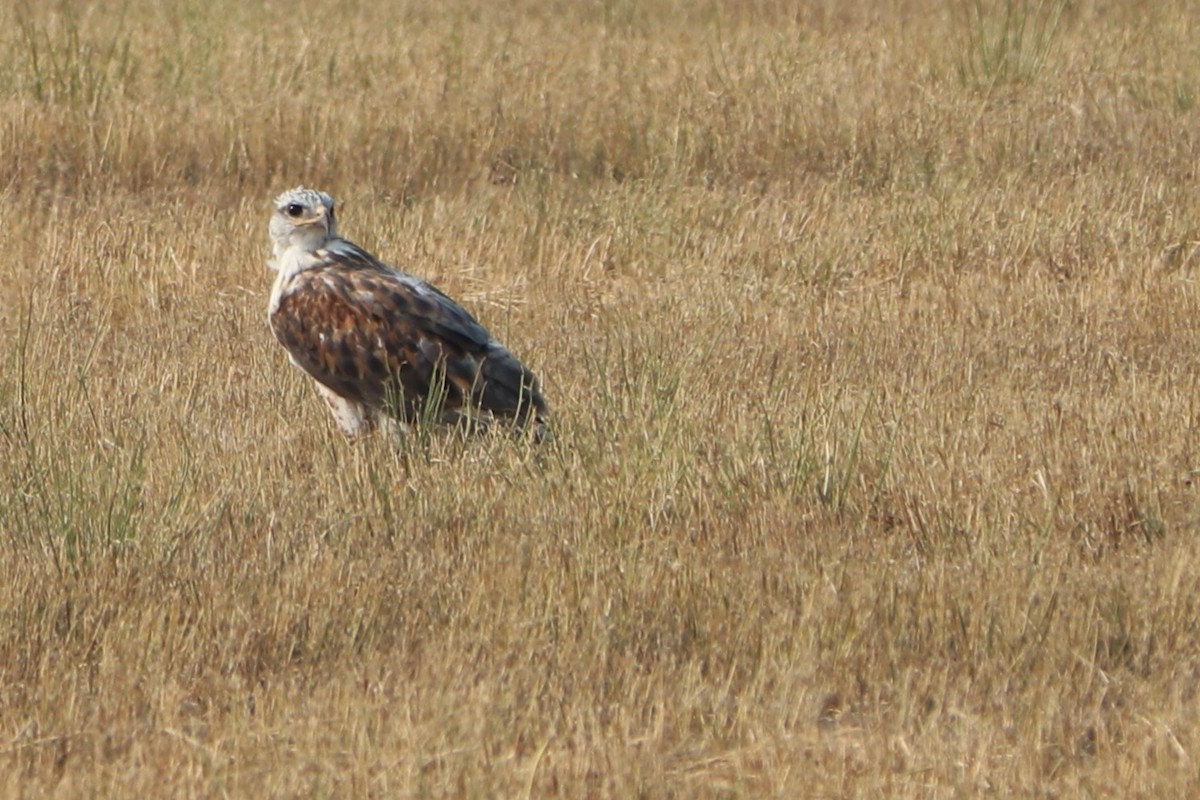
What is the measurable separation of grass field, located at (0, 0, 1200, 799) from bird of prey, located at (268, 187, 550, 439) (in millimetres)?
236

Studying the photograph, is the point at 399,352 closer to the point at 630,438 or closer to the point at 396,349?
the point at 396,349

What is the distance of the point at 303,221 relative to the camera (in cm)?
667

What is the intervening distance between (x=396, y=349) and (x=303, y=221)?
791 mm

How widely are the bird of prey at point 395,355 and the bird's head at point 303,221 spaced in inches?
9.9

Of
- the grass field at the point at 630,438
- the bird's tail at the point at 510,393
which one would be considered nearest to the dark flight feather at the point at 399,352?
the bird's tail at the point at 510,393

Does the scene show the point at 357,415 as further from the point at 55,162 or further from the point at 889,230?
the point at 55,162

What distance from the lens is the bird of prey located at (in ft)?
20.0

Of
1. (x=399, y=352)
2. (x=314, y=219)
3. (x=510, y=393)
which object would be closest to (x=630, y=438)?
(x=510, y=393)

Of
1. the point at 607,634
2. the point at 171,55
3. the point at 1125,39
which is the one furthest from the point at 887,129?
the point at 607,634

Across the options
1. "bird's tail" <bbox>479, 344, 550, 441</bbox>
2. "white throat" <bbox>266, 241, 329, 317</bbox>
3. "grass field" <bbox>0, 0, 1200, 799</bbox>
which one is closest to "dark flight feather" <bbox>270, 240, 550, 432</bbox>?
"bird's tail" <bbox>479, 344, 550, 441</bbox>

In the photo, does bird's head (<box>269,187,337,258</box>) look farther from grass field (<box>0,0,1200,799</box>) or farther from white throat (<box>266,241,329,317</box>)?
grass field (<box>0,0,1200,799</box>)

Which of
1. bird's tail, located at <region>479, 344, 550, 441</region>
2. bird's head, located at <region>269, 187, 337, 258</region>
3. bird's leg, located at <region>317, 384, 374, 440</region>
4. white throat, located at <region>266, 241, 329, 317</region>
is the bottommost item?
bird's leg, located at <region>317, 384, 374, 440</region>

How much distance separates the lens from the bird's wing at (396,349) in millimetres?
6121

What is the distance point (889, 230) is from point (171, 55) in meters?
5.29
